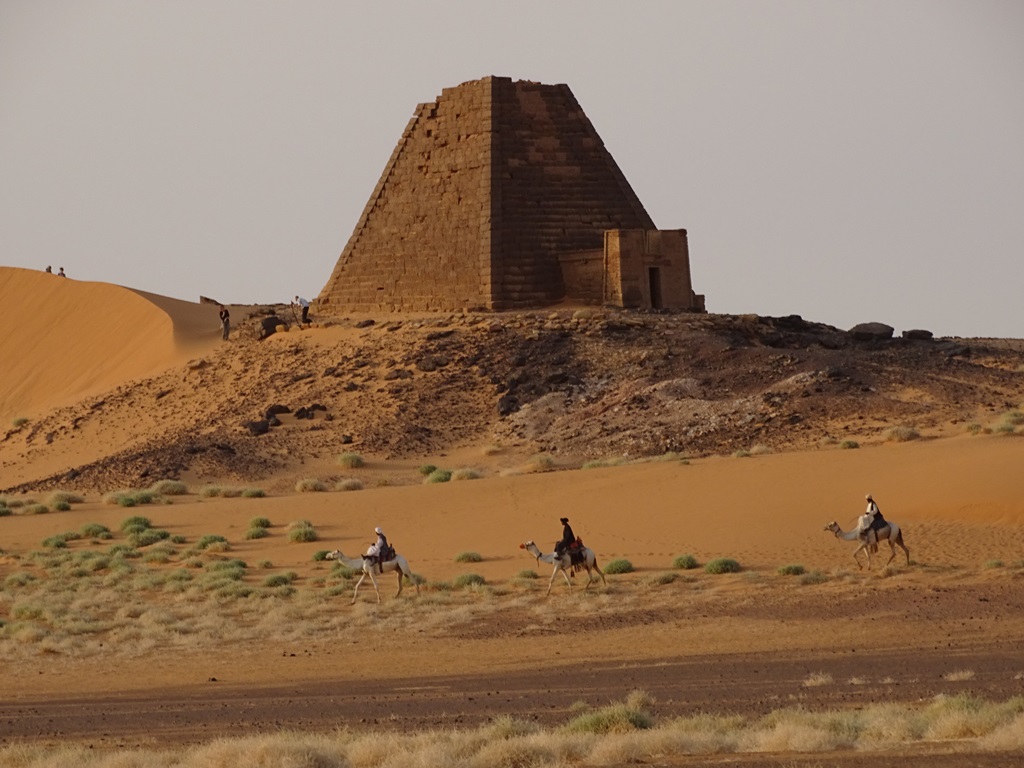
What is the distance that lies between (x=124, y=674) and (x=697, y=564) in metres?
8.83

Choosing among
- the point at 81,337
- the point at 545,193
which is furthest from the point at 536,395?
the point at 81,337

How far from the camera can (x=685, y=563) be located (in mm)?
22297

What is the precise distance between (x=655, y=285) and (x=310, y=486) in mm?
11852

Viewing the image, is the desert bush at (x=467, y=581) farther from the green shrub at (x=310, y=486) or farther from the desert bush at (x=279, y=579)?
the green shrub at (x=310, y=486)

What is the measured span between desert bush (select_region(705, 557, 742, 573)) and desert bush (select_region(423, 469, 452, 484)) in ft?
34.7

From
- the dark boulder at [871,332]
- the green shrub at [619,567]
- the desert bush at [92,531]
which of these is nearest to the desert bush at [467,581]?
the green shrub at [619,567]

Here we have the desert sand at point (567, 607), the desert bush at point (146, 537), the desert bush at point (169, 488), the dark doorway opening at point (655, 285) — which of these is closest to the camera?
the desert sand at point (567, 607)

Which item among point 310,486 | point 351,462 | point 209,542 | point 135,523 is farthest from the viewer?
point 351,462

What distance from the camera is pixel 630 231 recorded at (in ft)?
128

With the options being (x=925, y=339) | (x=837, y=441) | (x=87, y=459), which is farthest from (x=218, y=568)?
(x=925, y=339)

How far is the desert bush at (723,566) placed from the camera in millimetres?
21719

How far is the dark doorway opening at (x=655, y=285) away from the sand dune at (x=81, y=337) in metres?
13.8

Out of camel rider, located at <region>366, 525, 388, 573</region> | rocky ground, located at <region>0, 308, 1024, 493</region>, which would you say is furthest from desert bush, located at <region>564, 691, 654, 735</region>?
rocky ground, located at <region>0, 308, 1024, 493</region>

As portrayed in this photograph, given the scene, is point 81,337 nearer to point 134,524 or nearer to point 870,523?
point 134,524
